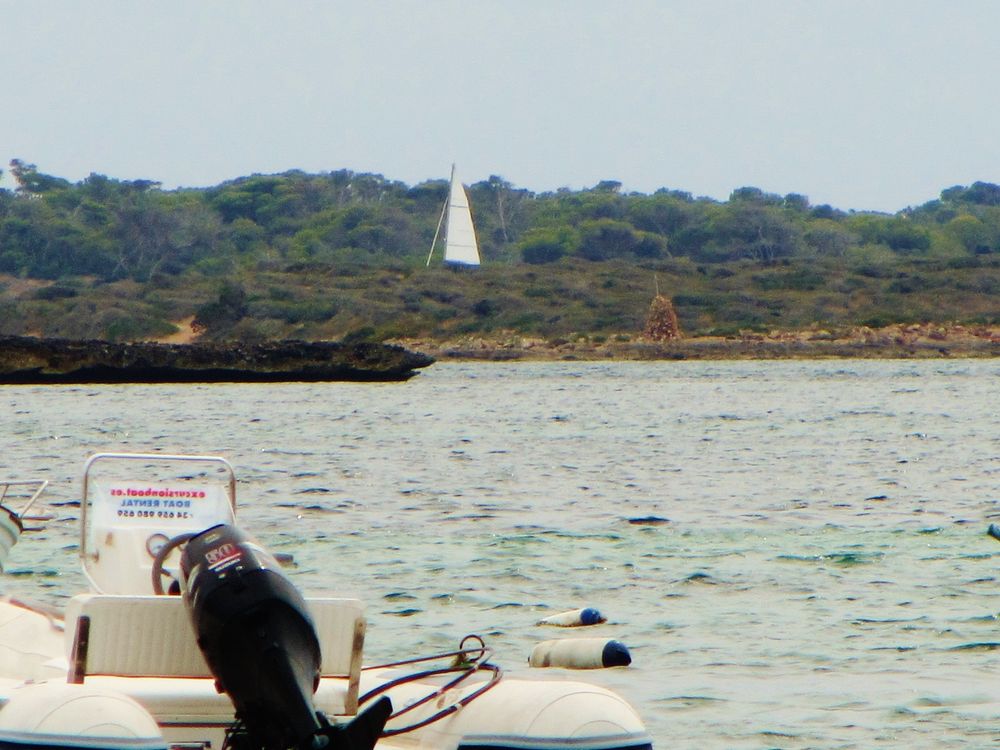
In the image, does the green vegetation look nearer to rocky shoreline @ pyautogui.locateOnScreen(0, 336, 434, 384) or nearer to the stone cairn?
the stone cairn

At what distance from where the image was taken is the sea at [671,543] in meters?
10.6

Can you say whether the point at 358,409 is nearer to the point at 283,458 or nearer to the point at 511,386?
the point at 511,386

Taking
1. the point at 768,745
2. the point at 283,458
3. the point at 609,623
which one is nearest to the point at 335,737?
the point at 768,745

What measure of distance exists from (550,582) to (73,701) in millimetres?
9296

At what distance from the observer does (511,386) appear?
66.6 m

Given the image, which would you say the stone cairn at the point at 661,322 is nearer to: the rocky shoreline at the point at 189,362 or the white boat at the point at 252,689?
the rocky shoreline at the point at 189,362

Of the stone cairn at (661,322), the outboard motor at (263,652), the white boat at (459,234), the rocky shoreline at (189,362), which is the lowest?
the rocky shoreline at (189,362)

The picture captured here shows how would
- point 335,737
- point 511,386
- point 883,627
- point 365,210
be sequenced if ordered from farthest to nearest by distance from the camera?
point 365,210, point 511,386, point 883,627, point 335,737

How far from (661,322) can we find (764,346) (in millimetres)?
5667

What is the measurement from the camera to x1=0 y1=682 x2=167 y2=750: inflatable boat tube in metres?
6.03

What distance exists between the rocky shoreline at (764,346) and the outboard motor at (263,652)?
283ft

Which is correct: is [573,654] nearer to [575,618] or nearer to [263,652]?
[575,618]

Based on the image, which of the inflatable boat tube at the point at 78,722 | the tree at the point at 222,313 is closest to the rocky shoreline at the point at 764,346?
the tree at the point at 222,313

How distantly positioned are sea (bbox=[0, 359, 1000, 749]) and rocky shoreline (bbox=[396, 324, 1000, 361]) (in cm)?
4745
